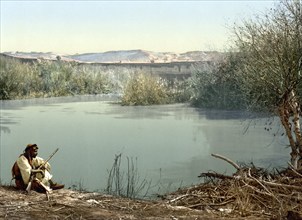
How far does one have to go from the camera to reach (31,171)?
7.07m

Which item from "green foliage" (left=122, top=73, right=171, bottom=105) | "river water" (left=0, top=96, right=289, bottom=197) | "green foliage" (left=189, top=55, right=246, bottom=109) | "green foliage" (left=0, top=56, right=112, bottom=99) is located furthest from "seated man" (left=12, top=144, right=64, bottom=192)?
"green foliage" (left=0, top=56, right=112, bottom=99)

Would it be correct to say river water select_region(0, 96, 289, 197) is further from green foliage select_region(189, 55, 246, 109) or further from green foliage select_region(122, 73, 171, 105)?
green foliage select_region(122, 73, 171, 105)

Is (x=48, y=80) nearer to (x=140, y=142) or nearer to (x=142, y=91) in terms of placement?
(x=142, y=91)

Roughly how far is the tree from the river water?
7.03 feet

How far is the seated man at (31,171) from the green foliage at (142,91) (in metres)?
21.0

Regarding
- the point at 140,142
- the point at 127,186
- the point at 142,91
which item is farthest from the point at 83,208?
the point at 142,91

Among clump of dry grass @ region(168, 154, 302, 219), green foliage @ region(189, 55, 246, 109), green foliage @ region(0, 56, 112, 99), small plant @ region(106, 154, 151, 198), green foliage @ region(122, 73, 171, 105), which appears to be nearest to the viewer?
clump of dry grass @ region(168, 154, 302, 219)

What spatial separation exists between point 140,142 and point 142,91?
12.3 meters

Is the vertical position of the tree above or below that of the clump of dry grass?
above

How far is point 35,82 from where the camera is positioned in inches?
1321

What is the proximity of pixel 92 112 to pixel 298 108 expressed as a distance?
15078 mm

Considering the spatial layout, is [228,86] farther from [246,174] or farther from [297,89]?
[246,174]

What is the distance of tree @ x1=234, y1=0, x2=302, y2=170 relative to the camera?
394 inches

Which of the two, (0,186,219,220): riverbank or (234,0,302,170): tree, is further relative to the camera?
(234,0,302,170): tree
